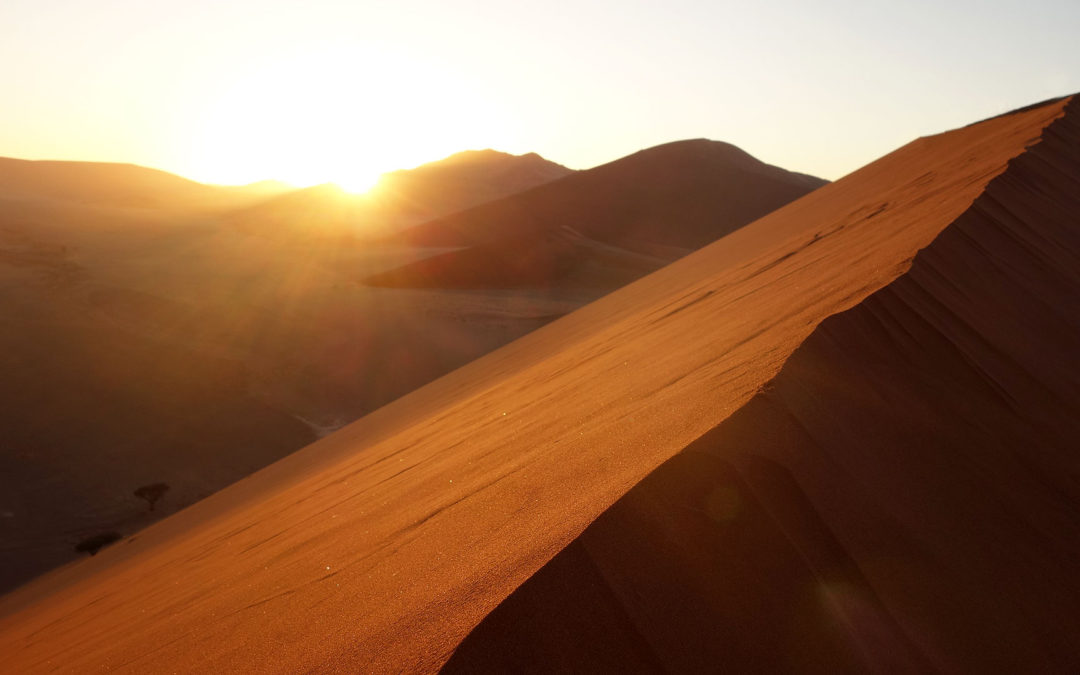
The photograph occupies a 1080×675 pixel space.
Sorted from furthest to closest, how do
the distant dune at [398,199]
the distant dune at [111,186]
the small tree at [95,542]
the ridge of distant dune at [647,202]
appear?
the distant dune at [111,186]
the distant dune at [398,199]
the ridge of distant dune at [647,202]
the small tree at [95,542]

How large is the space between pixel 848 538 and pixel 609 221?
1932 inches

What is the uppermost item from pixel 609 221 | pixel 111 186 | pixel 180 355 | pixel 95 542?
pixel 111 186

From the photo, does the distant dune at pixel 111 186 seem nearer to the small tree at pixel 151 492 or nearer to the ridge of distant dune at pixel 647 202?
the ridge of distant dune at pixel 647 202

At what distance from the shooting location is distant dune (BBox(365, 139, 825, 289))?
1356 inches

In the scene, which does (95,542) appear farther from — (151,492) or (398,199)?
(398,199)

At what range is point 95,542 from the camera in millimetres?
11250

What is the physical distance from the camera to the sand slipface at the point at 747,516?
6.78 feet

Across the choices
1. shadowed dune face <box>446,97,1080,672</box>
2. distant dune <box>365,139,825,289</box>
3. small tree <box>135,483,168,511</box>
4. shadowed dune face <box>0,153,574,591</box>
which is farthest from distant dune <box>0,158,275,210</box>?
shadowed dune face <box>446,97,1080,672</box>

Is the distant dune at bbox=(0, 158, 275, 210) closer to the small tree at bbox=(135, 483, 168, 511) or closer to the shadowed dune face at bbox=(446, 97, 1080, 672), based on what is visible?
the small tree at bbox=(135, 483, 168, 511)

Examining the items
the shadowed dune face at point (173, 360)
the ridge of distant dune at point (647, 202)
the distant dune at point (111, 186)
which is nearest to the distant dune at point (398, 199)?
the ridge of distant dune at point (647, 202)

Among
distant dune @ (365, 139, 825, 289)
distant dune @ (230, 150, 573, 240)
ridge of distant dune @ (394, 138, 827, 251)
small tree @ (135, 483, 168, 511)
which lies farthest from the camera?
distant dune @ (230, 150, 573, 240)

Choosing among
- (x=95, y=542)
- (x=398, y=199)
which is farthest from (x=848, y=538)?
(x=398, y=199)

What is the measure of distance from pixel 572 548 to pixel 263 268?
88.1 ft

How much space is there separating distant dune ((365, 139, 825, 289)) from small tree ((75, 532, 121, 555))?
1980 centimetres
